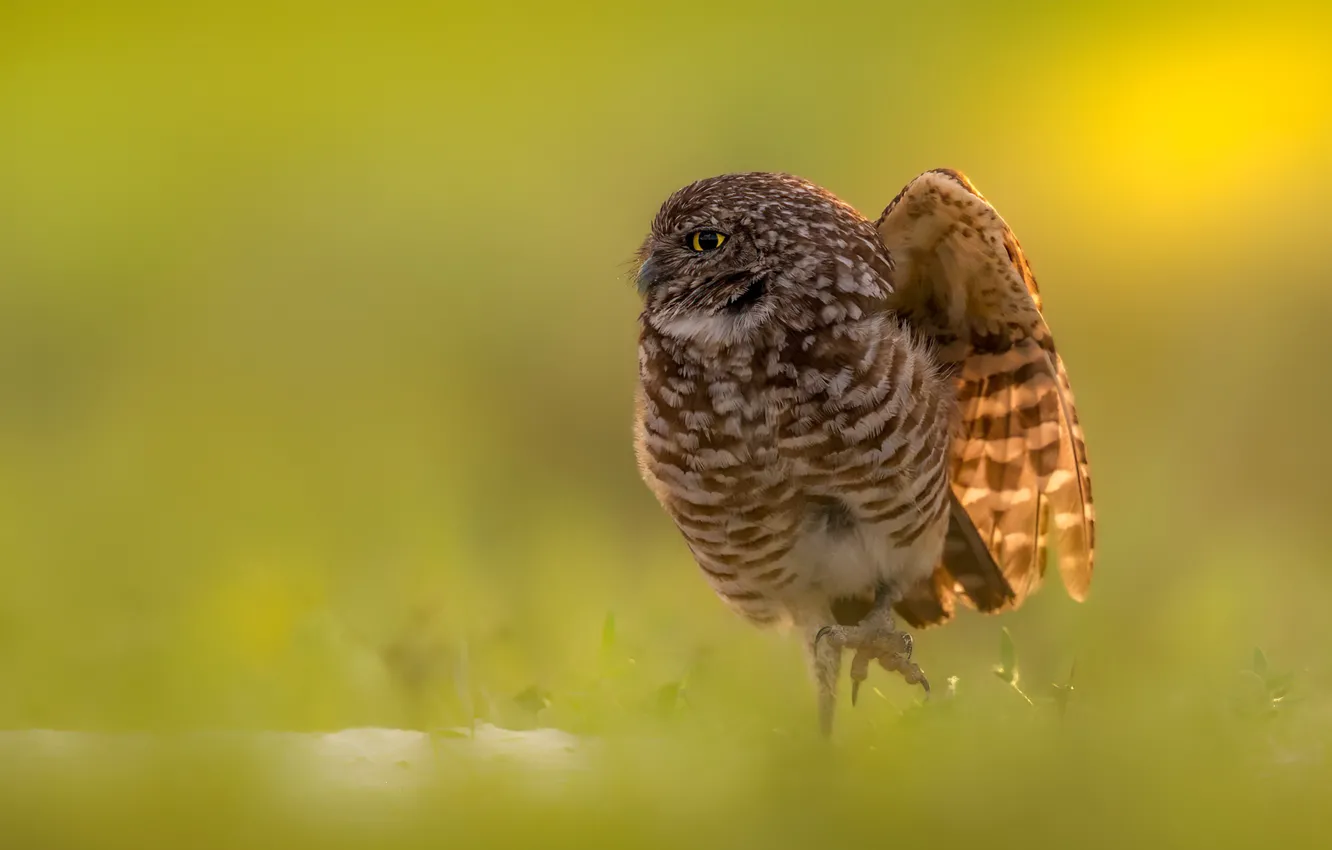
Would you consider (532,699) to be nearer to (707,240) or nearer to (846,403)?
(846,403)

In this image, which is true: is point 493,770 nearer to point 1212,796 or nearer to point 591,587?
point 1212,796

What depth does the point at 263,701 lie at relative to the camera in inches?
73.8

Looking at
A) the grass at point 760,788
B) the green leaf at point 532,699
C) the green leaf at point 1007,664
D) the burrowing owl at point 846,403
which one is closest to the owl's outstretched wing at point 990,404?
the burrowing owl at point 846,403

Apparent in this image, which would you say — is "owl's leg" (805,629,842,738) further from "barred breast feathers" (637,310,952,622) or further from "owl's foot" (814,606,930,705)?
"barred breast feathers" (637,310,952,622)

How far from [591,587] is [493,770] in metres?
1.97

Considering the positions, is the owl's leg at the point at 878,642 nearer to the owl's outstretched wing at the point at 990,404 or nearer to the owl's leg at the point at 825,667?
the owl's leg at the point at 825,667

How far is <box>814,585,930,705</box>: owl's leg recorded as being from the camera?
2227 mm

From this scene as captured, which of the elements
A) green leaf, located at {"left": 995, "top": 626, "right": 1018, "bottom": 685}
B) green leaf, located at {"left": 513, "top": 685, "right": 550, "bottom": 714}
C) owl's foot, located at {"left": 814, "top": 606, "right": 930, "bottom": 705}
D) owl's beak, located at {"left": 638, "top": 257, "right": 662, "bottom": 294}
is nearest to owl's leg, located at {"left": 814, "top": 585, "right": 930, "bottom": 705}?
owl's foot, located at {"left": 814, "top": 606, "right": 930, "bottom": 705}

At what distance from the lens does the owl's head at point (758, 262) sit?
2133mm

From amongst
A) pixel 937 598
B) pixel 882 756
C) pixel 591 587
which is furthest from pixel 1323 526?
pixel 882 756

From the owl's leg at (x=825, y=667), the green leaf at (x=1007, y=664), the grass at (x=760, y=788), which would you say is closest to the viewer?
the grass at (x=760, y=788)

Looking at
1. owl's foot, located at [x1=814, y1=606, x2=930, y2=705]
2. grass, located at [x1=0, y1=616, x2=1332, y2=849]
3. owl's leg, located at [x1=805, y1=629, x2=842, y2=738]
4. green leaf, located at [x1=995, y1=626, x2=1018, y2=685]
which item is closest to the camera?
grass, located at [x1=0, y1=616, x2=1332, y2=849]

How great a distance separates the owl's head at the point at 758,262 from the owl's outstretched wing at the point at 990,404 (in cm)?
13

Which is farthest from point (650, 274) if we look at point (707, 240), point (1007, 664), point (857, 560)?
point (1007, 664)
